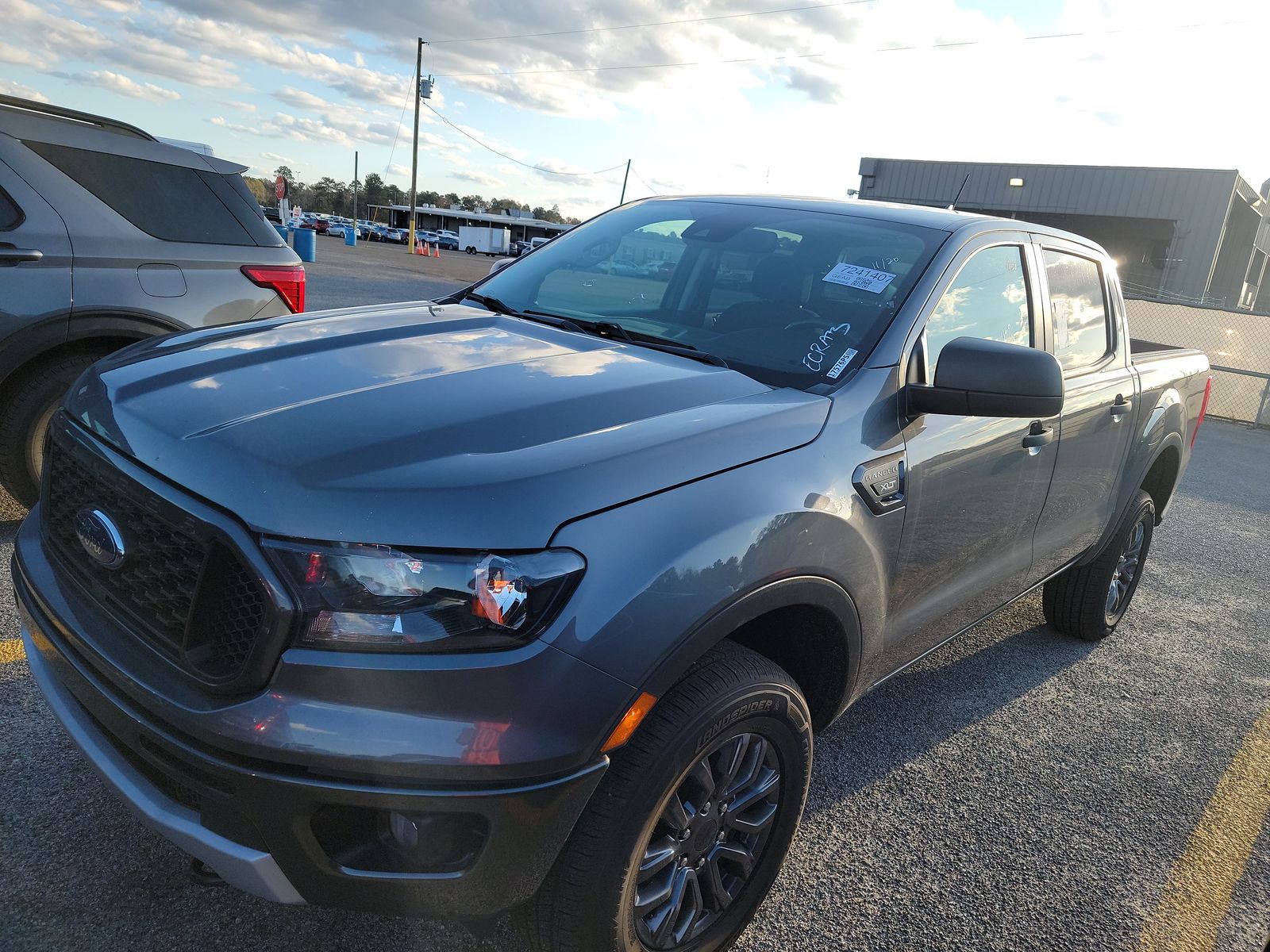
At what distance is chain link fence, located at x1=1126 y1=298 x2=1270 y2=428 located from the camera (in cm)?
1384

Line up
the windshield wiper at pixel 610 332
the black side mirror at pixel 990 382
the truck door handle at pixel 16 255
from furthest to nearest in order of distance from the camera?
1. the truck door handle at pixel 16 255
2. the windshield wiper at pixel 610 332
3. the black side mirror at pixel 990 382

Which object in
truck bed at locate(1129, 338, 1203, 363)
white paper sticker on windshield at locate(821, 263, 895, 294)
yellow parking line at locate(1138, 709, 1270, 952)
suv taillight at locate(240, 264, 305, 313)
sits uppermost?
white paper sticker on windshield at locate(821, 263, 895, 294)

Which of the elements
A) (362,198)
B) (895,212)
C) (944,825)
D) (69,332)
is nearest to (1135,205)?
(895,212)

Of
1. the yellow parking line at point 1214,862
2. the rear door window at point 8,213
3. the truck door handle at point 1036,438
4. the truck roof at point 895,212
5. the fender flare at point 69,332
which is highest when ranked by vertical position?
the truck roof at point 895,212

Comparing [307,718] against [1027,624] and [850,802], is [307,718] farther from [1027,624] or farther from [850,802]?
[1027,624]

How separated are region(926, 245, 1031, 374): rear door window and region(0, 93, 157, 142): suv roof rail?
374 centimetres

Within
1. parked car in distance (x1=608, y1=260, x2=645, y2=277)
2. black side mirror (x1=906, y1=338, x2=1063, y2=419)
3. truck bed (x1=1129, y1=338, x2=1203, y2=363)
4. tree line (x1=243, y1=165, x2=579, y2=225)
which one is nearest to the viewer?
black side mirror (x1=906, y1=338, x2=1063, y2=419)

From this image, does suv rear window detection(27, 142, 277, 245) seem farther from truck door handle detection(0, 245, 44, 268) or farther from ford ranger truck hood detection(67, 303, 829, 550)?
ford ranger truck hood detection(67, 303, 829, 550)

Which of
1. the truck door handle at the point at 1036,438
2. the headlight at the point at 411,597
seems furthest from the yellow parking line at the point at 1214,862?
the headlight at the point at 411,597

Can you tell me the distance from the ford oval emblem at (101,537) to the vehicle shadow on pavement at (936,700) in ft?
6.76

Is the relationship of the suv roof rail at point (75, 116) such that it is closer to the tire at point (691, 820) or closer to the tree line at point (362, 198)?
the tire at point (691, 820)

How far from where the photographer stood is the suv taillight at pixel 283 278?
445cm

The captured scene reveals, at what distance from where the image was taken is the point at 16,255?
12.3 feet

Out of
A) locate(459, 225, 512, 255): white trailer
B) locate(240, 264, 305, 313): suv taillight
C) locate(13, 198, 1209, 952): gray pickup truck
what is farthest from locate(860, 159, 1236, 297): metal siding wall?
locate(459, 225, 512, 255): white trailer
